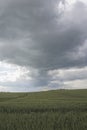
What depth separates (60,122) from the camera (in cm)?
3117

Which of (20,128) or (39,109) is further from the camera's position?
(39,109)

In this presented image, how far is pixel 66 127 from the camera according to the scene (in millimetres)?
28078

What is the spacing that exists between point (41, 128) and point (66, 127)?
2439 millimetres

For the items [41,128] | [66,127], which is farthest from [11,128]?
[66,127]

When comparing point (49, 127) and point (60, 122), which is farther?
point (60, 122)

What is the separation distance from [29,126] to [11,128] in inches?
73.1

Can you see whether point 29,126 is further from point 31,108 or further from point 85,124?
point 31,108

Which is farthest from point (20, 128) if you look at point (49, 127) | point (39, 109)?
point (39, 109)

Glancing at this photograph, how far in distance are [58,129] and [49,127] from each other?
105 cm

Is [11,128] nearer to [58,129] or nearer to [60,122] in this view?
[58,129]

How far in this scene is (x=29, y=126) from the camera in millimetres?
28203

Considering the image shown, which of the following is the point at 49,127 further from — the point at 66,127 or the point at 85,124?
the point at 85,124

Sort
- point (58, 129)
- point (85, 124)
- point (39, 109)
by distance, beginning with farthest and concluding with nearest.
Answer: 1. point (39, 109)
2. point (85, 124)
3. point (58, 129)

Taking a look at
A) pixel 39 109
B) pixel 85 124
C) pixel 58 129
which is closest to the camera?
pixel 58 129
